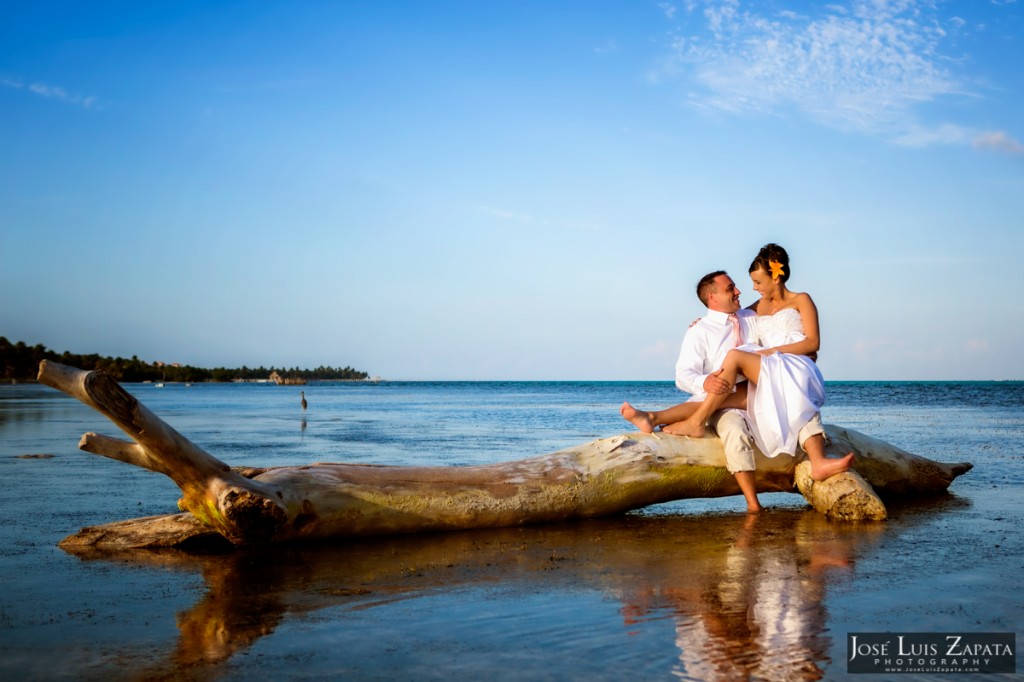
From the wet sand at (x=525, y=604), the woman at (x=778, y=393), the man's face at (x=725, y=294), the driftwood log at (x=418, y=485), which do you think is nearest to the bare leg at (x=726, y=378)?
the woman at (x=778, y=393)

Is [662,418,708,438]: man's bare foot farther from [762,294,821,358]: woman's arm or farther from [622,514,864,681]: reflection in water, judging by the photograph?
[622,514,864,681]: reflection in water

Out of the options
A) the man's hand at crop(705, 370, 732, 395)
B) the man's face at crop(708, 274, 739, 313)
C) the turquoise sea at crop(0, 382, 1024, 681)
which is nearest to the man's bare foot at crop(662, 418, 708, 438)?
the man's hand at crop(705, 370, 732, 395)

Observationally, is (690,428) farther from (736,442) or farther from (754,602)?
(754,602)

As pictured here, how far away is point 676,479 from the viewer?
752 centimetres

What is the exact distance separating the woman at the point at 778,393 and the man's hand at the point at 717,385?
39 millimetres

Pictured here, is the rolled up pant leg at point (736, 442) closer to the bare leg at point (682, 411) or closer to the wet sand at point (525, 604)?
the bare leg at point (682, 411)

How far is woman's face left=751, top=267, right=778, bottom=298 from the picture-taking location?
8.15 meters

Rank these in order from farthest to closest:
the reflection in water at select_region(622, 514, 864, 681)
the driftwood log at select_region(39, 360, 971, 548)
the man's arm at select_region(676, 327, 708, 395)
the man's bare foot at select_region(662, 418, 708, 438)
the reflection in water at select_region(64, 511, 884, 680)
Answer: the man's arm at select_region(676, 327, 708, 395), the man's bare foot at select_region(662, 418, 708, 438), the driftwood log at select_region(39, 360, 971, 548), the reflection in water at select_region(64, 511, 884, 680), the reflection in water at select_region(622, 514, 864, 681)

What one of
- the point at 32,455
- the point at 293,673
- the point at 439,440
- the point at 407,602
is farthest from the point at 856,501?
the point at 32,455

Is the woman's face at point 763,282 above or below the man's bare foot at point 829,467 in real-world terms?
above

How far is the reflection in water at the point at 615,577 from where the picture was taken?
369cm

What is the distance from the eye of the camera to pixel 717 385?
7582mm

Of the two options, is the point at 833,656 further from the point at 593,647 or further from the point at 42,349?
the point at 42,349

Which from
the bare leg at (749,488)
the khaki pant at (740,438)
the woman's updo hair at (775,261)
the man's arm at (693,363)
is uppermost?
Answer: the woman's updo hair at (775,261)
